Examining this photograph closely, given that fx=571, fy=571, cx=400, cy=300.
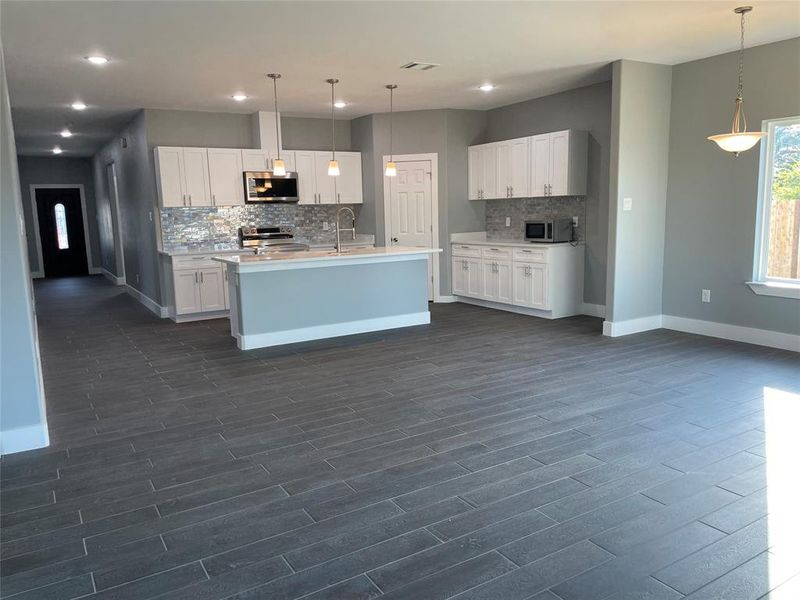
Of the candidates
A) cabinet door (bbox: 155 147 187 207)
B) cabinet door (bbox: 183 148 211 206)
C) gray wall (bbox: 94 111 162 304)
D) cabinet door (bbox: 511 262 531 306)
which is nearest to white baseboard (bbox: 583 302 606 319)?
cabinet door (bbox: 511 262 531 306)

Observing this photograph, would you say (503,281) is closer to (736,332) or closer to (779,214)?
(736,332)

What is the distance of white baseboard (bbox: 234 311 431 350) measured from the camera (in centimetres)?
589

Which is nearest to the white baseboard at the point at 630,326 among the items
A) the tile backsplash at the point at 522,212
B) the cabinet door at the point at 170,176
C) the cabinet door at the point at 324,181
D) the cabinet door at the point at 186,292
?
the tile backsplash at the point at 522,212

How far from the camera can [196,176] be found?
7.52 metres

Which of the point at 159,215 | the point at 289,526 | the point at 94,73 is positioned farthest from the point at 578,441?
the point at 159,215

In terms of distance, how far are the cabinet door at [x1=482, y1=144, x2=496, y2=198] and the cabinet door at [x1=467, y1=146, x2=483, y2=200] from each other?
8cm

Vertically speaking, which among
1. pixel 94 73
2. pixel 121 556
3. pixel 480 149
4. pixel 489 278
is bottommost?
pixel 121 556

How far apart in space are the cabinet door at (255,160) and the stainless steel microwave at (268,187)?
73 millimetres

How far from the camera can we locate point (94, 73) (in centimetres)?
542

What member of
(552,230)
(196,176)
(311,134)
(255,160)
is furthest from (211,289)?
(552,230)

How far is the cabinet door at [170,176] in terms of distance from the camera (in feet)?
23.9

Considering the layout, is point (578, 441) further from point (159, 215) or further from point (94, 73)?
point (159, 215)

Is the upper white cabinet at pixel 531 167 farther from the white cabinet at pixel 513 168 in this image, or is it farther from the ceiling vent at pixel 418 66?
the ceiling vent at pixel 418 66

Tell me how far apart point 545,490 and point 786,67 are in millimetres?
4540
